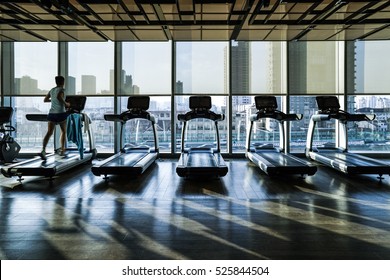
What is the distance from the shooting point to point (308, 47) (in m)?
9.01

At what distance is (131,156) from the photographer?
7250mm

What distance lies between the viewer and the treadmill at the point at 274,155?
5.83 meters

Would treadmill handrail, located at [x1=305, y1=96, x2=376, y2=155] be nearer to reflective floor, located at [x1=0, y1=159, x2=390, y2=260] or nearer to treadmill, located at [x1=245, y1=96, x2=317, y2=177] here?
treadmill, located at [x1=245, y1=96, x2=317, y2=177]

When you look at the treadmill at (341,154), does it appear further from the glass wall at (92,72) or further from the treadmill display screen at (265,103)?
the glass wall at (92,72)

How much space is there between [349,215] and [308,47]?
6.38 meters

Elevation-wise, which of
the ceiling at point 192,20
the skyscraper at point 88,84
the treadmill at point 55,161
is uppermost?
the ceiling at point 192,20

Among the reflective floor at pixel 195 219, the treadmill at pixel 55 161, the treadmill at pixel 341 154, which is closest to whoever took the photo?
the reflective floor at pixel 195 219

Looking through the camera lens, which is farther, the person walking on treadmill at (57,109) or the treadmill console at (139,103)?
the treadmill console at (139,103)

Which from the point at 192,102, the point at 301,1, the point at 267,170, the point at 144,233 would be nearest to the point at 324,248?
the point at 144,233

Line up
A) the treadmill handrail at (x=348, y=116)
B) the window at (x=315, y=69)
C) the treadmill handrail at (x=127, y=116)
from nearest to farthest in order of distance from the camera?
the treadmill handrail at (x=348, y=116) < the treadmill handrail at (x=127, y=116) < the window at (x=315, y=69)

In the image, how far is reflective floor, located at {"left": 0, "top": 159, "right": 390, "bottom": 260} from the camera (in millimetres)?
2781

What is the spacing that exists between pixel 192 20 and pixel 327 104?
362cm

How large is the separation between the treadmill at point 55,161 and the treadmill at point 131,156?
68cm

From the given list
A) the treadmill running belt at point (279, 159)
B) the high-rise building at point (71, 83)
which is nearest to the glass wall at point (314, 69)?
the treadmill running belt at point (279, 159)
